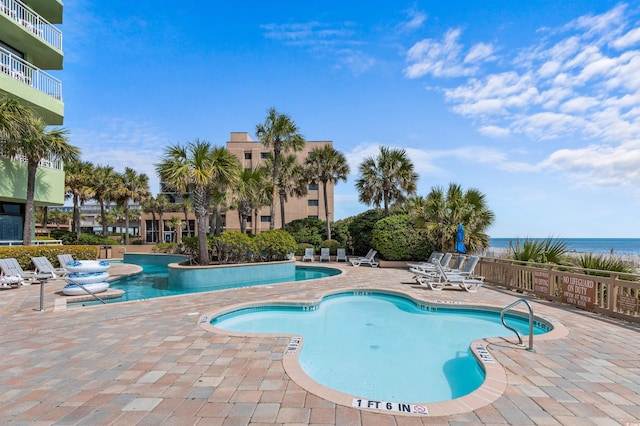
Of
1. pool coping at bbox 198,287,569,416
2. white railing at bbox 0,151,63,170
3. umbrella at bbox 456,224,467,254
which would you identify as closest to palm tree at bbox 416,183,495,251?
umbrella at bbox 456,224,467,254

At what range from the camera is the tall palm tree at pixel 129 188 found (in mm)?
31984

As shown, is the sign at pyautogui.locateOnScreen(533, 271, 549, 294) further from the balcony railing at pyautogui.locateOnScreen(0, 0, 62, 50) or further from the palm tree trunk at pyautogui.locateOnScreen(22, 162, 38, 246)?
the balcony railing at pyautogui.locateOnScreen(0, 0, 62, 50)

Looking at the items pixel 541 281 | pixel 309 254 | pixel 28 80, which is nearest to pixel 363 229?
pixel 309 254

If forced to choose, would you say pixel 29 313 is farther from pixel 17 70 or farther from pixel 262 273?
pixel 17 70

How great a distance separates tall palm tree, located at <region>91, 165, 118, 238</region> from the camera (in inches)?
1201

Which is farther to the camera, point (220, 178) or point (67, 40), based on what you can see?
point (67, 40)

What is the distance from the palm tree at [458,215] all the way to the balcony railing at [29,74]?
1952 cm

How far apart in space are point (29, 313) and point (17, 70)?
13.6 metres

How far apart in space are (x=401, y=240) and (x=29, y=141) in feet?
58.4

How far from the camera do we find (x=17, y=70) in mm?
14570

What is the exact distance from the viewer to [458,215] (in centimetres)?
1382

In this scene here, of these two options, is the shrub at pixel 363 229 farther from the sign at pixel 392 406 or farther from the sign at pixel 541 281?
the sign at pixel 392 406

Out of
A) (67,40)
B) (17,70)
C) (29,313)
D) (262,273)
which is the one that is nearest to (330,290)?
(262,273)

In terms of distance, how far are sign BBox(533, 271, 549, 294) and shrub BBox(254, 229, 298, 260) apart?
10194 mm
